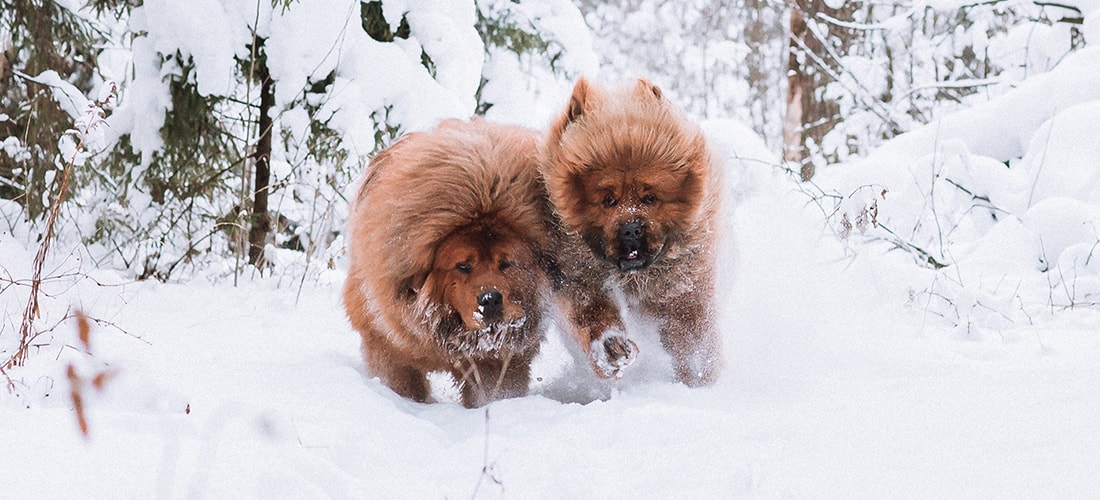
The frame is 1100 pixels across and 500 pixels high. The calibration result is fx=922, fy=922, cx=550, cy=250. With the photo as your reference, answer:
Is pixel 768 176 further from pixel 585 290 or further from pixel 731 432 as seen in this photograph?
pixel 731 432

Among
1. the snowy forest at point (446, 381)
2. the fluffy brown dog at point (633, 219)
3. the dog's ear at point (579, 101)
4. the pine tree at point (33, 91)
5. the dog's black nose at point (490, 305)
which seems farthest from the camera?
the pine tree at point (33, 91)

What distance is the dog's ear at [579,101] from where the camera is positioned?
4.48 meters

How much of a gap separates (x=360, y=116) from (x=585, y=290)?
3.19 metres

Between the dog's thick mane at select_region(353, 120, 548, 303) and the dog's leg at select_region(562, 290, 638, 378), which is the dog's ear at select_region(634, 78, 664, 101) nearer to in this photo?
the dog's thick mane at select_region(353, 120, 548, 303)

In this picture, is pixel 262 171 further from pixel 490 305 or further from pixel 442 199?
pixel 490 305

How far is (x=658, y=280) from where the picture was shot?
14.8ft

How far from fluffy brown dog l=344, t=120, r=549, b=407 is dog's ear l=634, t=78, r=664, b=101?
61 cm

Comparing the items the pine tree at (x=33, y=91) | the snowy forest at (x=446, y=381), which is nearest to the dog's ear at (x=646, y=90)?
the snowy forest at (x=446, y=381)

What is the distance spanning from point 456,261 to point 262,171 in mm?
4061

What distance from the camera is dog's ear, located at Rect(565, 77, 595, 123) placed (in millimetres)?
4480

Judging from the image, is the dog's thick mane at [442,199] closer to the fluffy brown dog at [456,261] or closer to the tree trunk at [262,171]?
the fluffy brown dog at [456,261]

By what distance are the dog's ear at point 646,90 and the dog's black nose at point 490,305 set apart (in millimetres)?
1269

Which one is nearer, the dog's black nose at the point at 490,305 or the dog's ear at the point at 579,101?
the dog's black nose at the point at 490,305

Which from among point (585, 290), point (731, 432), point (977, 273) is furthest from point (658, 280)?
point (977, 273)
